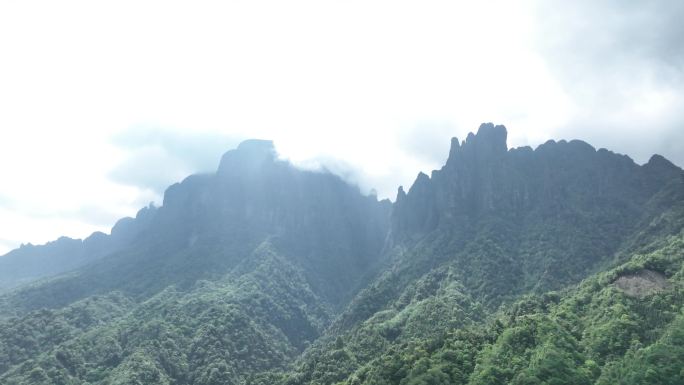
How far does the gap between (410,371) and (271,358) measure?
3579 inches

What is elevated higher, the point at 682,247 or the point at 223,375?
the point at 682,247

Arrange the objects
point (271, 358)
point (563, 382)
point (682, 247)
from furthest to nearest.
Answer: point (271, 358) < point (682, 247) < point (563, 382)

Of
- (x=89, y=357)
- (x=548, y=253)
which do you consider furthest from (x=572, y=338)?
(x=89, y=357)

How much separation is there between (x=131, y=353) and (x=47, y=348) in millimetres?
33239

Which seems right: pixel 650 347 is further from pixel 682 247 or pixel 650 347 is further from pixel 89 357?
pixel 89 357

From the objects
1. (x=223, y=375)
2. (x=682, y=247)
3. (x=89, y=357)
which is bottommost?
(x=223, y=375)

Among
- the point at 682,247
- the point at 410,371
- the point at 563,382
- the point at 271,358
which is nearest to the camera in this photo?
the point at 563,382

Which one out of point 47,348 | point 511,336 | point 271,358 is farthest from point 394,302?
point 47,348

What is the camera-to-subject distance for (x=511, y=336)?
384 ft

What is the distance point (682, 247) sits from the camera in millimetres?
143875

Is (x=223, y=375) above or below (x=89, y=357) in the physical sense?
below

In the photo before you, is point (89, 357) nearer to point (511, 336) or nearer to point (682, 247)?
point (511, 336)

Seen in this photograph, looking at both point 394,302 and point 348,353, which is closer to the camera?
point 348,353

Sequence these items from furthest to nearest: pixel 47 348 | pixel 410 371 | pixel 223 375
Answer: pixel 47 348, pixel 223 375, pixel 410 371
